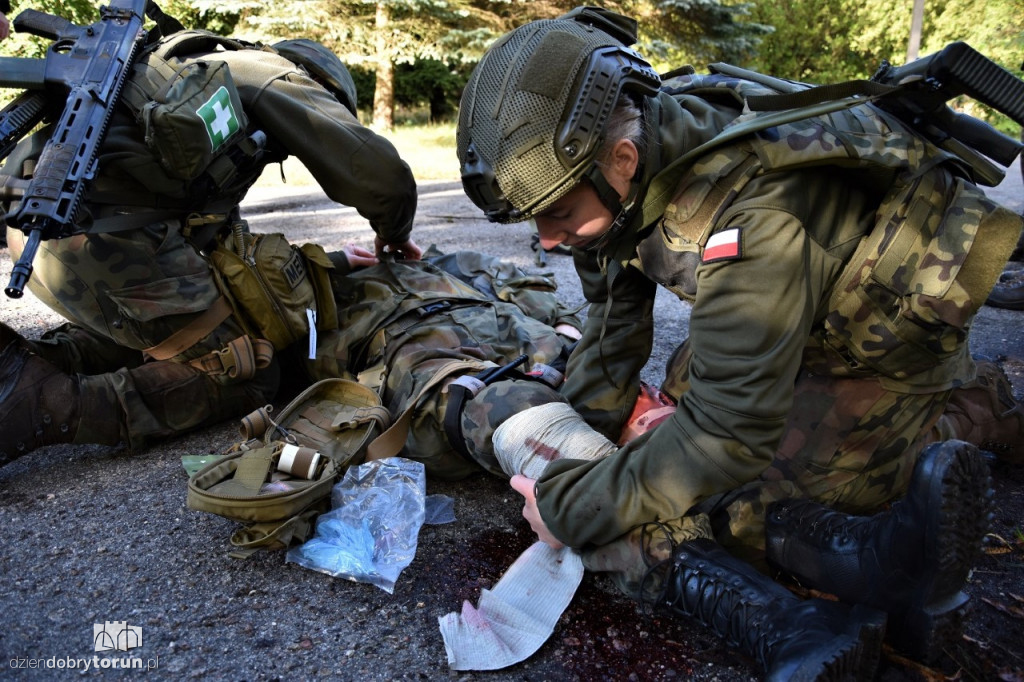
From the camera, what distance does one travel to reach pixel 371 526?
7.34 feet

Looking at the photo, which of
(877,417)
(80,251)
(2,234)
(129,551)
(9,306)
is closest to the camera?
(877,417)

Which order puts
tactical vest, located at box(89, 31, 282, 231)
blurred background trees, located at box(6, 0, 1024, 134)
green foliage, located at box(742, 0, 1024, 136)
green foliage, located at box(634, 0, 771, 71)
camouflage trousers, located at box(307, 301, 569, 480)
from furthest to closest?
green foliage, located at box(742, 0, 1024, 136) < green foliage, located at box(634, 0, 771, 71) < blurred background trees, located at box(6, 0, 1024, 134) < tactical vest, located at box(89, 31, 282, 231) < camouflage trousers, located at box(307, 301, 569, 480)

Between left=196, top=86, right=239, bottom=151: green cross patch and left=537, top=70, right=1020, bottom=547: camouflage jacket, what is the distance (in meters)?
1.43

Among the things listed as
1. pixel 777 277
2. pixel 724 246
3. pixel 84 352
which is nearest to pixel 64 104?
pixel 84 352

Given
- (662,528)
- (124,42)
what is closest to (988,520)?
(662,528)

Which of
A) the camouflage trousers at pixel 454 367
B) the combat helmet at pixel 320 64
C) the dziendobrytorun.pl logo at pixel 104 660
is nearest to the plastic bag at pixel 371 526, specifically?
the camouflage trousers at pixel 454 367

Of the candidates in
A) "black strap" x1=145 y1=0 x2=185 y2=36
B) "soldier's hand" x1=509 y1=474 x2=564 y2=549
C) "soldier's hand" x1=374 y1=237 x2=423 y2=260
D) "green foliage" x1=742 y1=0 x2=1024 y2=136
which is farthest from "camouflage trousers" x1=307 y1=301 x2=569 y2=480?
"green foliage" x1=742 y1=0 x2=1024 y2=136

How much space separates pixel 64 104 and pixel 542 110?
72.8 inches

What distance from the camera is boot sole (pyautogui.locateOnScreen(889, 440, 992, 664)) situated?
1519 millimetres

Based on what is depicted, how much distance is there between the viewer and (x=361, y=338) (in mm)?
3201

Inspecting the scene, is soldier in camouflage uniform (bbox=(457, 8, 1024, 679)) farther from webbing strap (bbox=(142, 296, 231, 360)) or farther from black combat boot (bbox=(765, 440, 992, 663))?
webbing strap (bbox=(142, 296, 231, 360))

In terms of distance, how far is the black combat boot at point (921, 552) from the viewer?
1.53 meters

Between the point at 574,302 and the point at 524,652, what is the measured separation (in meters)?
2.94

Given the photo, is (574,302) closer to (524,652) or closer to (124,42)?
(124,42)
